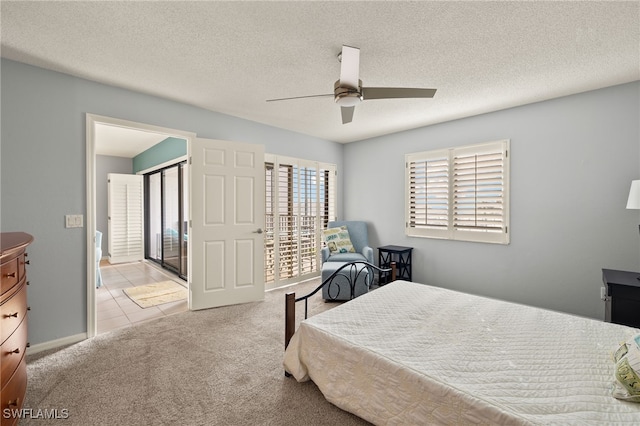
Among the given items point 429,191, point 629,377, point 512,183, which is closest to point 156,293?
point 429,191

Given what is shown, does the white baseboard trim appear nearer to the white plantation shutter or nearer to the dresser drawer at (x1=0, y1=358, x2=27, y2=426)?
the dresser drawer at (x1=0, y1=358, x2=27, y2=426)

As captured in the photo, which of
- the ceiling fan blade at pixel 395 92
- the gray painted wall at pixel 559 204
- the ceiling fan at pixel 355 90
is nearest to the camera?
the ceiling fan at pixel 355 90

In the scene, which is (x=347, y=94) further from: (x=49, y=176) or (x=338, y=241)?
(x=338, y=241)

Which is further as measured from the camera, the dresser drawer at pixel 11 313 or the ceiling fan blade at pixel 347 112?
the ceiling fan blade at pixel 347 112

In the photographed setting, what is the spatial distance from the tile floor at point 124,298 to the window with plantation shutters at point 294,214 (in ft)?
4.82

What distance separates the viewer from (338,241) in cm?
468

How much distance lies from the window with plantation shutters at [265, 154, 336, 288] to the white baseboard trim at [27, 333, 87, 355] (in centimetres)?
223

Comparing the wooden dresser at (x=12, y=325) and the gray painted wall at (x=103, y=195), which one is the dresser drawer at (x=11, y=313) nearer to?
the wooden dresser at (x=12, y=325)

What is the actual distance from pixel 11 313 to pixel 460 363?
2431 millimetres

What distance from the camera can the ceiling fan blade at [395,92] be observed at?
2.06 meters

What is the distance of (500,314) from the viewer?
2074 millimetres

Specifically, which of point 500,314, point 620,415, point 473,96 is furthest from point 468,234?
point 620,415

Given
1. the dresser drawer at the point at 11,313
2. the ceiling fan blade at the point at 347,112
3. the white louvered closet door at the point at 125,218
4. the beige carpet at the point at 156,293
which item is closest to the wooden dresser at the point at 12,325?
the dresser drawer at the point at 11,313

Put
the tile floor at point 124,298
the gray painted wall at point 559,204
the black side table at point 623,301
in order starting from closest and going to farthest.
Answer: the black side table at point 623,301 → the gray painted wall at point 559,204 → the tile floor at point 124,298
